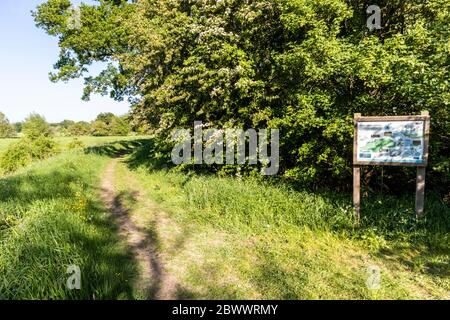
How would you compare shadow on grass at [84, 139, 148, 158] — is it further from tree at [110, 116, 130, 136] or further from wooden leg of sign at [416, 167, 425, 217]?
tree at [110, 116, 130, 136]

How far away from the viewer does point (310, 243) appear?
6.04m

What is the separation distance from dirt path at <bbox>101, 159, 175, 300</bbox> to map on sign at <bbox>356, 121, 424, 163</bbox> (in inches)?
200

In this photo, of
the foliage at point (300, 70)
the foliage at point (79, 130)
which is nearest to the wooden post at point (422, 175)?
the foliage at point (300, 70)

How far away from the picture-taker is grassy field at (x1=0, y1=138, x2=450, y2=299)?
4500 mm

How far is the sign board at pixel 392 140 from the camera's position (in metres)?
5.99

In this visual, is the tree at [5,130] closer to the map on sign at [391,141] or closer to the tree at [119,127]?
the tree at [119,127]

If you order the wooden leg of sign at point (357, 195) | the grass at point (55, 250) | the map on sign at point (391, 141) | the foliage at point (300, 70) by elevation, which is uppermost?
the foliage at point (300, 70)

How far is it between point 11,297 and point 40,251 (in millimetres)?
1025

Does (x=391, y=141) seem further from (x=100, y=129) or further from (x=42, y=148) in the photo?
(x=100, y=129)

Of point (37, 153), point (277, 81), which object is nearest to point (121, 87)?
point (37, 153)

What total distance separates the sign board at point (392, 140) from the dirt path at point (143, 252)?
16.4 ft

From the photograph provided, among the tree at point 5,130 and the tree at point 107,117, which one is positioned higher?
the tree at point 107,117

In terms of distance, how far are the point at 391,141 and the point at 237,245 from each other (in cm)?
417

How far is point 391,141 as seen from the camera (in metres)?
6.25
